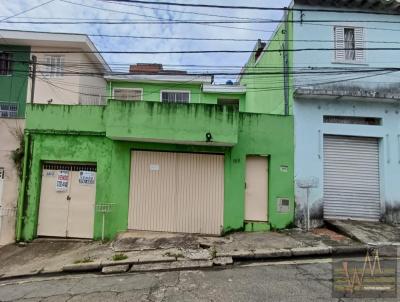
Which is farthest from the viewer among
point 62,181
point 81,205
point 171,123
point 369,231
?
point 62,181

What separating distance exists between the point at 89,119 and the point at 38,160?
2.12 metres

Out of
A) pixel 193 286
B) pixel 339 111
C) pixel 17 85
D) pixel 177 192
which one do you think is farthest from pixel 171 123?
pixel 17 85

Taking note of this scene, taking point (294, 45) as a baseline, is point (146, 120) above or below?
below

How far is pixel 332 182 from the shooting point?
11.9 m

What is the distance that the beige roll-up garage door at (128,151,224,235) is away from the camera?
37.5 feet

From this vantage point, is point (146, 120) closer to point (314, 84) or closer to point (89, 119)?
point (89, 119)

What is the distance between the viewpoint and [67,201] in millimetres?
11500

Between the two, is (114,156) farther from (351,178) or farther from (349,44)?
(349,44)

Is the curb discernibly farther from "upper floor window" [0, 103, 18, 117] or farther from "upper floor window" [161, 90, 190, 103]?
"upper floor window" [0, 103, 18, 117]

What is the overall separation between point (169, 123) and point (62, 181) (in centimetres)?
406

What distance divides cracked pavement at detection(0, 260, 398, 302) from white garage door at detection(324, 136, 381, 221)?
14.0ft

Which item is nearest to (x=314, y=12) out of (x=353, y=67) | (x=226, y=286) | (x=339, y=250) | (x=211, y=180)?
(x=353, y=67)

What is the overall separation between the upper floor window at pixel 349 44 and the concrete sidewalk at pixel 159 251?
5980 mm

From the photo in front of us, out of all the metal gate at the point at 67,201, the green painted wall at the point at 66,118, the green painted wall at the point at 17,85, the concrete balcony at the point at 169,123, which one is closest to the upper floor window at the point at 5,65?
the green painted wall at the point at 17,85
